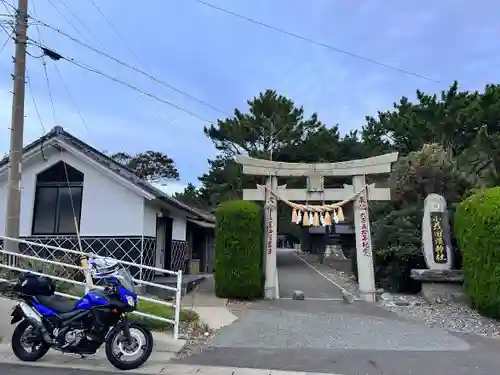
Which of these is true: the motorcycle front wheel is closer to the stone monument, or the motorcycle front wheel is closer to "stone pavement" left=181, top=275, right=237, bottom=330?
"stone pavement" left=181, top=275, right=237, bottom=330

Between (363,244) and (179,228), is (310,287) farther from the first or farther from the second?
(179,228)

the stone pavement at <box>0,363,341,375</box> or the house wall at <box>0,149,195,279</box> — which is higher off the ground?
the house wall at <box>0,149,195,279</box>

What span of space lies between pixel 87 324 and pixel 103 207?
8866 millimetres

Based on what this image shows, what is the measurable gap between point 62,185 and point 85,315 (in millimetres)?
9702

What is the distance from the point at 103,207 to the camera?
47.7 ft

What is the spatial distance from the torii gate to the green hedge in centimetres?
302

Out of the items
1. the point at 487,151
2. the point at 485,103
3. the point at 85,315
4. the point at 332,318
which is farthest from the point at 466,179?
the point at 85,315

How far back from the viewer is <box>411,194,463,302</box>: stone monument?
1278cm

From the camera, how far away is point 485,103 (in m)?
21.4

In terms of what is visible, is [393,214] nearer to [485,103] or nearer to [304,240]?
[485,103]

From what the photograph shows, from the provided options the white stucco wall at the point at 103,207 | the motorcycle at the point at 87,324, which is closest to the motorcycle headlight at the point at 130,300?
the motorcycle at the point at 87,324

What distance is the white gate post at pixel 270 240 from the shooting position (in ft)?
44.6

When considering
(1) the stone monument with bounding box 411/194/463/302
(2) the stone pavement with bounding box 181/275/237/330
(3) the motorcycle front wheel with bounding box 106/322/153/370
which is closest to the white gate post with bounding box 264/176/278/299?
(2) the stone pavement with bounding box 181/275/237/330

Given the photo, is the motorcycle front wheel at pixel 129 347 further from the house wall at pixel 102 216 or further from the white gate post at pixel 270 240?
the house wall at pixel 102 216
